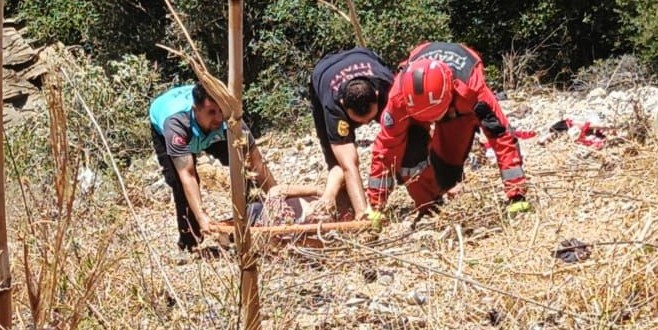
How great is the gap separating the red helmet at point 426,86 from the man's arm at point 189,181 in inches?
48.3

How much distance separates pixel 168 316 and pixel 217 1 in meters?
9.59

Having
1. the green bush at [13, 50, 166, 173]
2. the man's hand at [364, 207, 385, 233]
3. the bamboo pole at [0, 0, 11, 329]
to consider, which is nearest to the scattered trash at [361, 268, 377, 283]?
the man's hand at [364, 207, 385, 233]

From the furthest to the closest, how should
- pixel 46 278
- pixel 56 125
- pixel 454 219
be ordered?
pixel 454 219 → pixel 46 278 → pixel 56 125

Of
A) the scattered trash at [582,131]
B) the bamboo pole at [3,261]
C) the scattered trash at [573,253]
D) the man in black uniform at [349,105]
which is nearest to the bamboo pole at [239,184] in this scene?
the bamboo pole at [3,261]

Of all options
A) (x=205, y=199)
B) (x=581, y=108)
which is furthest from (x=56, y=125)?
(x=581, y=108)

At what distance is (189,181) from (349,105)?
0.92 metres

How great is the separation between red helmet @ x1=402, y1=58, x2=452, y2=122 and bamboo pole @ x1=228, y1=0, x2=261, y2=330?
2351mm

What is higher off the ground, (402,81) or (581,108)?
(402,81)

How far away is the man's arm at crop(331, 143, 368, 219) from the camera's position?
538 centimetres

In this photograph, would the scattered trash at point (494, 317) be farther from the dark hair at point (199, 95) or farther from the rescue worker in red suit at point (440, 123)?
the dark hair at point (199, 95)

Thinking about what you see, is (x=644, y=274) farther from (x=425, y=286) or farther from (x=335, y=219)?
(x=335, y=219)

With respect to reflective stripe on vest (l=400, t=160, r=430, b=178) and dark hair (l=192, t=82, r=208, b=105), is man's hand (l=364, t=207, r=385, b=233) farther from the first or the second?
dark hair (l=192, t=82, r=208, b=105)

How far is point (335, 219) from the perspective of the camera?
5.23 metres

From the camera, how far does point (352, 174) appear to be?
5414mm
